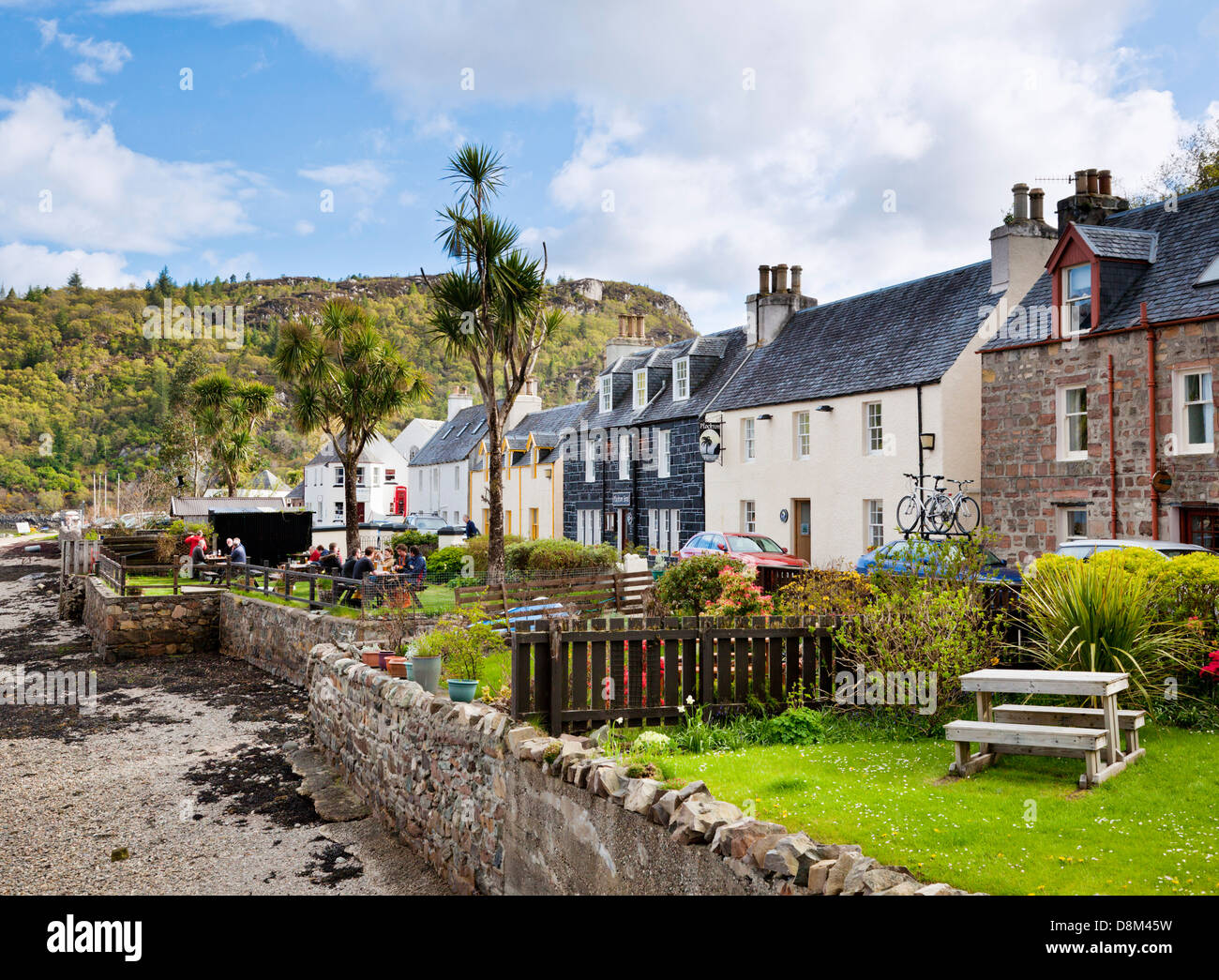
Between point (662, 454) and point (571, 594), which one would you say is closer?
point (571, 594)

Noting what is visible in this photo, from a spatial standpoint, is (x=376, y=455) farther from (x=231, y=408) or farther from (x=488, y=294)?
(x=488, y=294)

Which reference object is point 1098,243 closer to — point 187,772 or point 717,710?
point 717,710

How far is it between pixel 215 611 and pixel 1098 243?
23.7 meters

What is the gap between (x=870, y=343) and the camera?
25.4 meters

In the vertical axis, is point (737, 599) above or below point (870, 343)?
below

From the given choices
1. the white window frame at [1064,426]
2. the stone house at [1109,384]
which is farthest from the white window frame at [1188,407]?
the white window frame at [1064,426]

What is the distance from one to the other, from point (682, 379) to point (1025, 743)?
27.4m

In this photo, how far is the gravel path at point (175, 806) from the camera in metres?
9.35

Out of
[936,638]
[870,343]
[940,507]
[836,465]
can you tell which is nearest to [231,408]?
[836,465]

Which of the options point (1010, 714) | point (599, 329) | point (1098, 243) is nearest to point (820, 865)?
point (1010, 714)

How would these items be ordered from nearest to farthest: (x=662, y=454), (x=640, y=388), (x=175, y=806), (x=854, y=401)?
(x=175, y=806), (x=854, y=401), (x=662, y=454), (x=640, y=388)

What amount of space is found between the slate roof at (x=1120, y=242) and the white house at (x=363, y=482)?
5151 centimetres

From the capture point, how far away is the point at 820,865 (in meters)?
4.37
